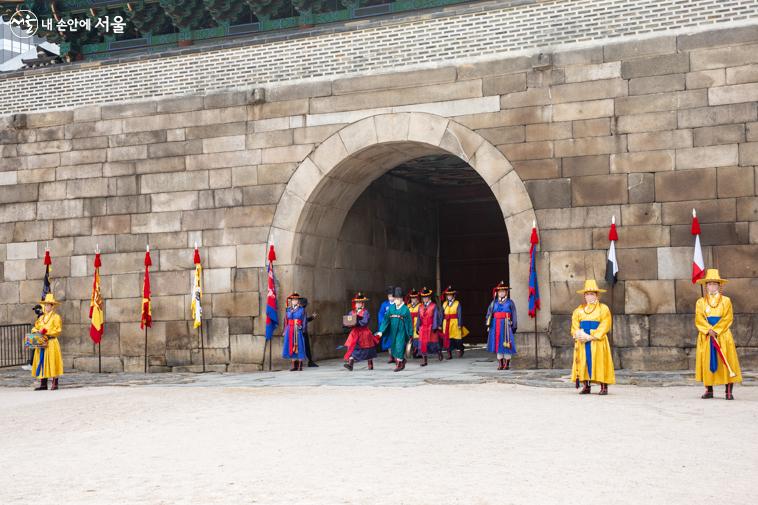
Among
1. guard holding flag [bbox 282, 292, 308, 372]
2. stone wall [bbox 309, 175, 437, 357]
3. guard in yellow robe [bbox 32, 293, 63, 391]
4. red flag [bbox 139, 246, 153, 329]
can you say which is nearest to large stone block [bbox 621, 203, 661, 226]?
guard holding flag [bbox 282, 292, 308, 372]

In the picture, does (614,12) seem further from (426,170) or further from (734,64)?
(426,170)

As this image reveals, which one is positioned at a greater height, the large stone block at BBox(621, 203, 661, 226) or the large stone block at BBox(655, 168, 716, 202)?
the large stone block at BBox(655, 168, 716, 202)

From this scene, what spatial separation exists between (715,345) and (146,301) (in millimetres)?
8781

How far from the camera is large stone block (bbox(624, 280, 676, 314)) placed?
12.7 metres

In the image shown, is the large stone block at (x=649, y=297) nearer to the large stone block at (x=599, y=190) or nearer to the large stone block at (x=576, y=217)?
the large stone block at (x=576, y=217)

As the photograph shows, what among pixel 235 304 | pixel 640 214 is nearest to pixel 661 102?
pixel 640 214

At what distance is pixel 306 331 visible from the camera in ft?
48.1

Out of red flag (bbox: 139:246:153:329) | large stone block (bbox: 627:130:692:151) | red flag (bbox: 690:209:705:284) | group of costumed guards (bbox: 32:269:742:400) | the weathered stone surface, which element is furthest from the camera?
red flag (bbox: 139:246:153:329)

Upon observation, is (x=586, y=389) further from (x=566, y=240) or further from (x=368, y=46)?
(x=368, y=46)

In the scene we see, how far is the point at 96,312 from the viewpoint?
1538cm

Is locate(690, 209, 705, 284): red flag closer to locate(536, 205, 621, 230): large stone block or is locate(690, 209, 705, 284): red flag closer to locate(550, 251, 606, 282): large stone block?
locate(536, 205, 621, 230): large stone block

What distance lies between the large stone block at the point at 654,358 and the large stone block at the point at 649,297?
499 millimetres

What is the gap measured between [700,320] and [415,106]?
559 centimetres

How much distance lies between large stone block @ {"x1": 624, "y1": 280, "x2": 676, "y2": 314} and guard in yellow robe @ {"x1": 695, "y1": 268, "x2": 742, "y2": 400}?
211cm
